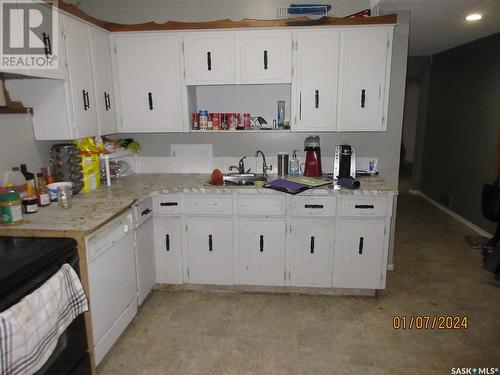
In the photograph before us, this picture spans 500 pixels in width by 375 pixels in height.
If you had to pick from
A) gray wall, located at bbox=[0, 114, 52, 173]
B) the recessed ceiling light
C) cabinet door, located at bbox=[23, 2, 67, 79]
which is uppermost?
the recessed ceiling light

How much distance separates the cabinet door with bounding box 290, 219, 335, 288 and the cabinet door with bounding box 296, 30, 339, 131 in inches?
33.6

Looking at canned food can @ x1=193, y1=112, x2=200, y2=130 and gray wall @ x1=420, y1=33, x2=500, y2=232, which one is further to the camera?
gray wall @ x1=420, y1=33, x2=500, y2=232

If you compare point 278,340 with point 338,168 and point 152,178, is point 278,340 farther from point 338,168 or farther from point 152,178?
point 152,178

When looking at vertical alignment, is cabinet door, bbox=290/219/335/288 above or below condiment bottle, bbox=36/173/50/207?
below

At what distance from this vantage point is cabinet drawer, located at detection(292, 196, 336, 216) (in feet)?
8.96

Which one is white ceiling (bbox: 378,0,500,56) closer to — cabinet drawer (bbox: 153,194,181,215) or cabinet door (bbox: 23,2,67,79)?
cabinet drawer (bbox: 153,194,181,215)

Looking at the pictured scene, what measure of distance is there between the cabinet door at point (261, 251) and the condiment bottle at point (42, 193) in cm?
138

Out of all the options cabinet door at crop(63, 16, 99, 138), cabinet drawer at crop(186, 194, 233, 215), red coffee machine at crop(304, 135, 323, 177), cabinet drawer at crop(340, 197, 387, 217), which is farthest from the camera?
red coffee machine at crop(304, 135, 323, 177)

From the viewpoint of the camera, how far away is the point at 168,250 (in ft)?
9.62

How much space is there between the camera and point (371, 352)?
224 centimetres

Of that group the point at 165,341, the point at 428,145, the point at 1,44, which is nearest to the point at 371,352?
the point at 165,341

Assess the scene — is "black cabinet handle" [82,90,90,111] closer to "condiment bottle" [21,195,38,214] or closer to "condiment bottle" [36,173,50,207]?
"condiment bottle" [36,173,50,207]

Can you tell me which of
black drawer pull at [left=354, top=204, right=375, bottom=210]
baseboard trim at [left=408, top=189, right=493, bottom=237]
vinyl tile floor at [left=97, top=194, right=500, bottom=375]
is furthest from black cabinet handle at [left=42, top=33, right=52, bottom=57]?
baseboard trim at [left=408, top=189, right=493, bottom=237]

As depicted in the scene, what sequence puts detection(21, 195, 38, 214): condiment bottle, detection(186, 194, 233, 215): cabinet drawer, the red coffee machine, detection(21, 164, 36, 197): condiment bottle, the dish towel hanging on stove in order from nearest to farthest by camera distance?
the dish towel hanging on stove < detection(21, 195, 38, 214): condiment bottle < detection(21, 164, 36, 197): condiment bottle < detection(186, 194, 233, 215): cabinet drawer < the red coffee machine
